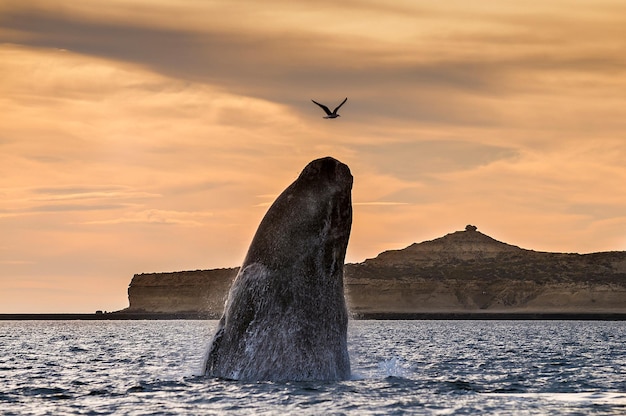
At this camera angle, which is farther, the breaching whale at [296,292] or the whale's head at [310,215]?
the whale's head at [310,215]

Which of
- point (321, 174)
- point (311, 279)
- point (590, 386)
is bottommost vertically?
point (590, 386)

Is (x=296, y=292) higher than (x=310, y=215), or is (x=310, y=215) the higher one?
(x=310, y=215)

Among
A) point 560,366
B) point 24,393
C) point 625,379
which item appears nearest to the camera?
point 24,393

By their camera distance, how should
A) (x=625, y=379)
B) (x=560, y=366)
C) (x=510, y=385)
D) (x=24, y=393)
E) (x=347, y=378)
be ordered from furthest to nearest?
(x=560, y=366)
(x=625, y=379)
(x=510, y=385)
(x=24, y=393)
(x=347, y=378)

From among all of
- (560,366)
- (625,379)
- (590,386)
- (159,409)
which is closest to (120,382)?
(159,409)

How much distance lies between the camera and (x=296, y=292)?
19156 millimetres

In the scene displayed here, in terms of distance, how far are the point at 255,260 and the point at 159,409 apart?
126 inches

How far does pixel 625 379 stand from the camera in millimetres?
29531

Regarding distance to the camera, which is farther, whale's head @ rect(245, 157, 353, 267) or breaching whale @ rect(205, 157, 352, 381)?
whale's head @ rect(245, 157, 353, 267)

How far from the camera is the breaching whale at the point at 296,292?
Result: 19.0 m

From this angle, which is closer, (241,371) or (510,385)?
(241,371)

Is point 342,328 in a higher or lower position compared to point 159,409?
higher

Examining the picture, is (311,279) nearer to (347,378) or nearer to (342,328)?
(342,328)

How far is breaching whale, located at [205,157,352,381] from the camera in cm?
1902
